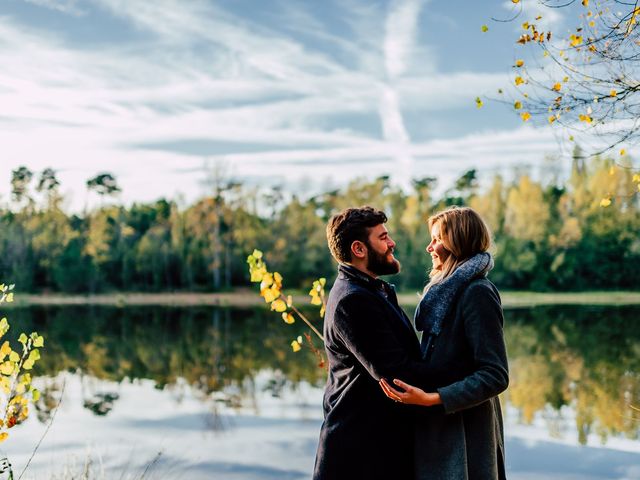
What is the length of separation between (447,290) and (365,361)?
1.23 ft

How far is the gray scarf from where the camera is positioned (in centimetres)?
267

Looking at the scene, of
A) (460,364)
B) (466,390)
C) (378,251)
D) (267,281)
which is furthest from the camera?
(267,281)

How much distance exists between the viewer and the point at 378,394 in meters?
2.72

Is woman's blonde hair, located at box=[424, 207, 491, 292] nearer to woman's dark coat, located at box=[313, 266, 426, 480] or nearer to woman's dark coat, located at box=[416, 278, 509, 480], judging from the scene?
woman's dark coat, located at box=[416, 278, 509, 480]

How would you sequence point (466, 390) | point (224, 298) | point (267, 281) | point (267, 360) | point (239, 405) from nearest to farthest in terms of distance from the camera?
1. point (466, 390)
2. point (267, 281)
3. point (239, 405)
4. point (267, 360)
5. point (224, 298)

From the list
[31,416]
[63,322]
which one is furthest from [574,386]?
[63,322]

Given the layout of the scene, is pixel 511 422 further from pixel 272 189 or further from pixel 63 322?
pixel 272 189

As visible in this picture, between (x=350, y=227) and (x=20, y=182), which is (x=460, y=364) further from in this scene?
(x=20, y=182)

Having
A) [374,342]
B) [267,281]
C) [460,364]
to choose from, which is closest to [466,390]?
[460,364]

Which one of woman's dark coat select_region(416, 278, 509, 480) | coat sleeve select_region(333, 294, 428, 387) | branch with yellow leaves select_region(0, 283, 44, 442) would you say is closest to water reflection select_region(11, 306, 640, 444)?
woman's dark coat select_region(416, 278, 509, 480)

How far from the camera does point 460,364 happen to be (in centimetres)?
265

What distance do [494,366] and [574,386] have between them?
11.1m

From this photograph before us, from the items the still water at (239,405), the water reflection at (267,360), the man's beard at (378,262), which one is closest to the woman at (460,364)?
the man's beard at (378,262)

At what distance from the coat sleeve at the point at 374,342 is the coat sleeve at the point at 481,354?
0.43 feet
